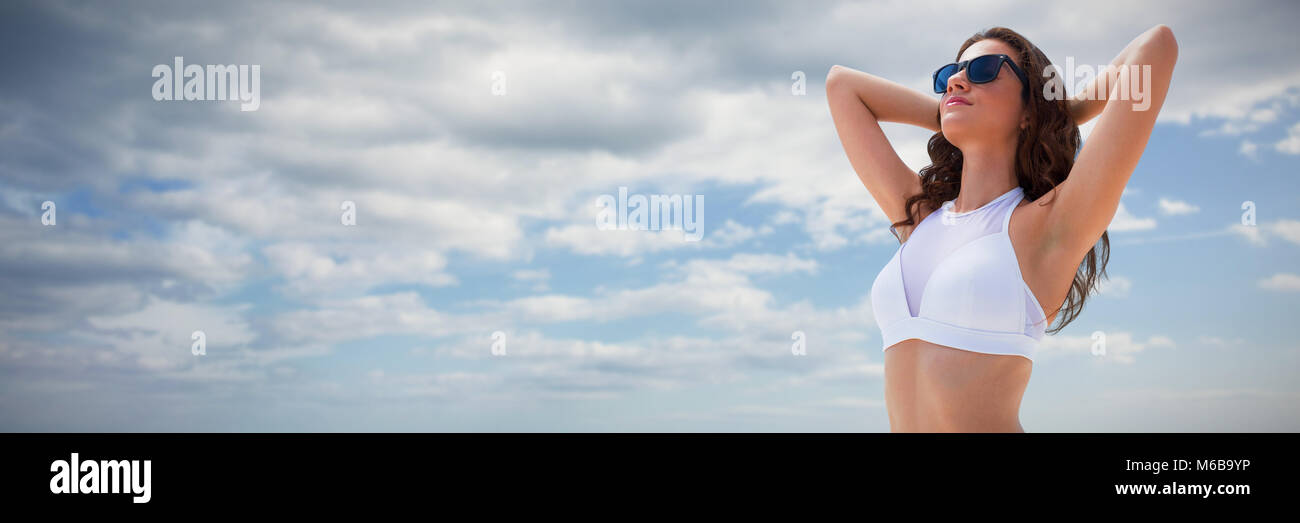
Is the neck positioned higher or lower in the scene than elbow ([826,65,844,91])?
lower

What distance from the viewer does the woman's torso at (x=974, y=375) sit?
350 centimetres

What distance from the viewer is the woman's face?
3.97 m

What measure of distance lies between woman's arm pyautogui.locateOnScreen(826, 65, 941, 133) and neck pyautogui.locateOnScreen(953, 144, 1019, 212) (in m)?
0.71

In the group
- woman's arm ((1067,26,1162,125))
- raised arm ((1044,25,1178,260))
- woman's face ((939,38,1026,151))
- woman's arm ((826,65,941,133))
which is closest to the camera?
raised arm ((1044,25,1178,260))

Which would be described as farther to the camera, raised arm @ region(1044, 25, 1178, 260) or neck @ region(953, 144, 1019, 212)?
neck @ region(953, 144, 1019, 212)

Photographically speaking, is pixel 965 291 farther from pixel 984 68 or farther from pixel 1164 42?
pixel 1164 42

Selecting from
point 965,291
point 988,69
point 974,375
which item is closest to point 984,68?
point 988,69

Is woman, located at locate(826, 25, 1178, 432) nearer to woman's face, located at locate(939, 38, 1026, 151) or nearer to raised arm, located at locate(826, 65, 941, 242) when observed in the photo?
woman's face, located at locate(939, 38, 1026, 151)

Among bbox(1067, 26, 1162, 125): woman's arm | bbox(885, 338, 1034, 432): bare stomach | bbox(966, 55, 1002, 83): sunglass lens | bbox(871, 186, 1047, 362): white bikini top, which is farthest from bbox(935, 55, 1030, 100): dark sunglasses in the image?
bbox(885, 338, 1034, 432): bare stomach
